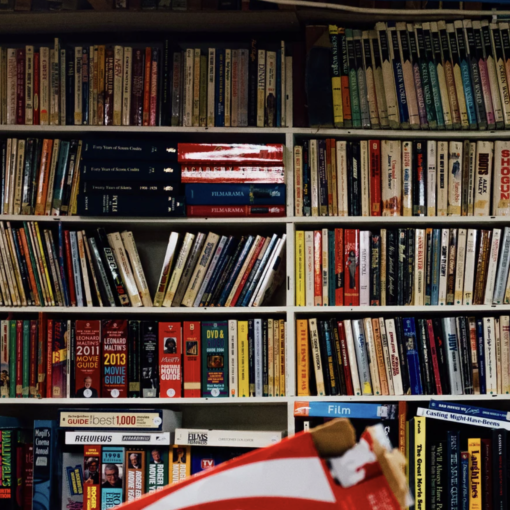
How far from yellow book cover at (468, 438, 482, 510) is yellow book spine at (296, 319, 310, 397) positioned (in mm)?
589

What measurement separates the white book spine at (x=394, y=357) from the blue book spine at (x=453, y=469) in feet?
0.75

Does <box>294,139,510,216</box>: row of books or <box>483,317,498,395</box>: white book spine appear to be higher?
<box>294,139,510,216</box>: row of books

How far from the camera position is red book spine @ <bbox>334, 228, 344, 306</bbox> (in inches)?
101

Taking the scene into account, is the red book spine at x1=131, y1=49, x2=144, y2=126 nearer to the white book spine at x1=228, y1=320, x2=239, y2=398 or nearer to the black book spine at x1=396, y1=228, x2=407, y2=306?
the white book spine at x1=228, y1=320, x2=239, y2=398

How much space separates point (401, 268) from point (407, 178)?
1.08ft

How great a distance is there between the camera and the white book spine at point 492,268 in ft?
8.43

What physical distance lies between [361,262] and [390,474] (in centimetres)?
197

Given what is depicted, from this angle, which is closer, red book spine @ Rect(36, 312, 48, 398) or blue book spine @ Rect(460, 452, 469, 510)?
blue book spine @ Rect(460, 452, 469, 510)

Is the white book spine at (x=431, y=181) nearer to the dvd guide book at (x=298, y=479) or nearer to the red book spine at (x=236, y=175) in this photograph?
the red book spine at (x=236, y=175)

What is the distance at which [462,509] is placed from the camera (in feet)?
7.91

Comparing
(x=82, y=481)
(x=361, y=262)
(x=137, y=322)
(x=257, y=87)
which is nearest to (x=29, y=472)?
(x=82, y=481)

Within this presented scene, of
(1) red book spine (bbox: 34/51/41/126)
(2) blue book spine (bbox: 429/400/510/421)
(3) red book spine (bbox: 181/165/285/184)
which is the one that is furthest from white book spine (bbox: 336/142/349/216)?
(1) red book spine (bbox: 34/51/41/126)

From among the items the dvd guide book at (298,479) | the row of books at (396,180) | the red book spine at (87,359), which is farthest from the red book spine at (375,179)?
the dvd guide book at (298,479)

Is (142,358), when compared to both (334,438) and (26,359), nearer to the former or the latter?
(26,359)
